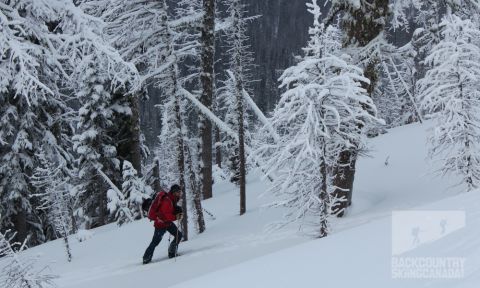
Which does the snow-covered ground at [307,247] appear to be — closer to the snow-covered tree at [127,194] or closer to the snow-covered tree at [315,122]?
the snow-covered tree at [315,122]

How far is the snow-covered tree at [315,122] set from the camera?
29.5ft

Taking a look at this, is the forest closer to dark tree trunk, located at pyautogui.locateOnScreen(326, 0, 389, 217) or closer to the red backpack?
dark tree trunk, located at pyautogui.locateOnScreen(326, 0, 389, 217)

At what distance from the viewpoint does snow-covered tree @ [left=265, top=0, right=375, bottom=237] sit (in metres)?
8.98

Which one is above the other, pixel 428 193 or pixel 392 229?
pixel 392 229

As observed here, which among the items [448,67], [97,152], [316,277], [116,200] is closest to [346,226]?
[448,67]

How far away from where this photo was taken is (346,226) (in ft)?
34.6

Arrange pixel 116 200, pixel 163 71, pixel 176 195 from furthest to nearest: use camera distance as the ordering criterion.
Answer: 1. pixel 116 200
2. pixel 163 71
3. pixel 176 195

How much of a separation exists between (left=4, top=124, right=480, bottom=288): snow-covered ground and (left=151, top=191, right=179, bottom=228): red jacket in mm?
916

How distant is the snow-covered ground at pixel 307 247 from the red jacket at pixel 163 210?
92 cm

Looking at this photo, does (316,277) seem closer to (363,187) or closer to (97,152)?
(363,187)

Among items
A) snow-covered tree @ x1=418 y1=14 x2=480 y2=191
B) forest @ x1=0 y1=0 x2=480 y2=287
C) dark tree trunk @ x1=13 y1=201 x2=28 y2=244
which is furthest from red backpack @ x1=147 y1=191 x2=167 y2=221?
dark tree trunk @ x1=13 y1=201 x2=28 y2=244

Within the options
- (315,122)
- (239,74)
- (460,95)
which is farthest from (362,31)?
(239,74)

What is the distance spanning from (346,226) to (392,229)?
17.1 feet

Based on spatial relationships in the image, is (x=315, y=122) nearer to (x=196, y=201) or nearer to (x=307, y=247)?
(x=307, y=247)
